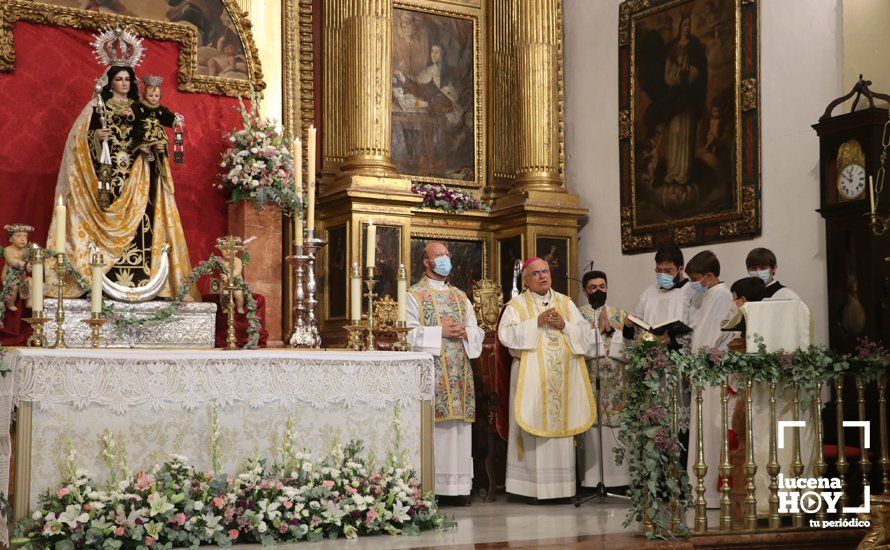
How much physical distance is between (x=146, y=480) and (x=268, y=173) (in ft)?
13.8

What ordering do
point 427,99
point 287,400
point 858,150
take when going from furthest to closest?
1. point 427,99
2. point 858,150
3. point 287,400

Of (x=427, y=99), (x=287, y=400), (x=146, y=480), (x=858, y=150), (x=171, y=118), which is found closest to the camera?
(x=146, y=480)

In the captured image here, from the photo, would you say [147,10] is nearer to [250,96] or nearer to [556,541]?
[250,96]

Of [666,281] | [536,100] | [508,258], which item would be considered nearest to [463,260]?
[508,258]

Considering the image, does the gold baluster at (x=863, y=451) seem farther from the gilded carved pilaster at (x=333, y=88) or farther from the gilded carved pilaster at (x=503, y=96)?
the gilded carved pilaster at (x=333, y=88)

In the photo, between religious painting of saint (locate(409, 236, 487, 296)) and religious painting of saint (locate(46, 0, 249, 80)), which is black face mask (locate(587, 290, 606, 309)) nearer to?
religious painting of saint (locate(409, 236, 487, 296))

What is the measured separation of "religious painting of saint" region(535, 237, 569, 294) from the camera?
11789 mm

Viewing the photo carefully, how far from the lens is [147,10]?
10.6m

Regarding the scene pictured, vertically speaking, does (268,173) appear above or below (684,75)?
below

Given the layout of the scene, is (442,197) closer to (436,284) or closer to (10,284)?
(436,284)

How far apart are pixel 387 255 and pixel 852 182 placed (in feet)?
13.9

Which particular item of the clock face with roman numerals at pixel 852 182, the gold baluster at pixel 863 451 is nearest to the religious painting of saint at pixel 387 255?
the clock face with roman numerals at pixel 852 182

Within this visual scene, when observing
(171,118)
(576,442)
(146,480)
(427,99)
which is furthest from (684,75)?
(146,480)

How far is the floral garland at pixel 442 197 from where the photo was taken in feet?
38.4
